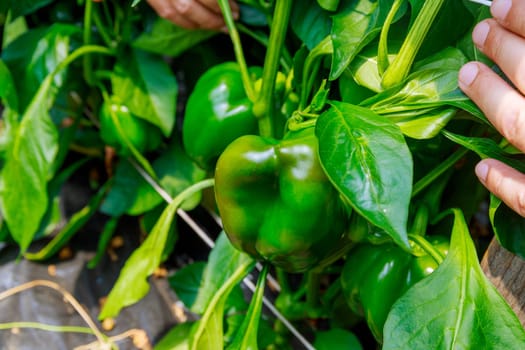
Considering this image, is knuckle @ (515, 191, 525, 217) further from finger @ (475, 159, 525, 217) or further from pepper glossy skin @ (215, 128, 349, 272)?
pepper glossy skin @ (215, 128, 349, 272)

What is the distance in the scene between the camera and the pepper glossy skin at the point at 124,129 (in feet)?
3.04

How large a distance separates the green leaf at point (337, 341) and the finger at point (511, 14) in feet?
1.50

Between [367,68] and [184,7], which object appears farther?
[184,7]

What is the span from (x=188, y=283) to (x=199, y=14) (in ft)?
1.27

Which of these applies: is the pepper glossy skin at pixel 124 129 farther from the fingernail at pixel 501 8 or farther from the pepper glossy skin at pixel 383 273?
the fingernail at pixel 501 8

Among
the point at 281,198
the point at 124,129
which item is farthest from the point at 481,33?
the point at 124,129

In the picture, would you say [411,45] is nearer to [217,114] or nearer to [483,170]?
[483,170]

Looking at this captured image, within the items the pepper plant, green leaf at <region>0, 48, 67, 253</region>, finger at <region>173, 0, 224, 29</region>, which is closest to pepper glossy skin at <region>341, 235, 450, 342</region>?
the pepper plant

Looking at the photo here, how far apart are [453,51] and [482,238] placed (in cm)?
61

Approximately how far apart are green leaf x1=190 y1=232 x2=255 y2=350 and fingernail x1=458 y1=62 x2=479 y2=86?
316mm

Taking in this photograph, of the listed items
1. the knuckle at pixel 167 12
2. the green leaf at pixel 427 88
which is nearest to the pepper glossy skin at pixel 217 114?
the knuckle at pixel 167 12

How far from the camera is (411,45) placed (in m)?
0.49

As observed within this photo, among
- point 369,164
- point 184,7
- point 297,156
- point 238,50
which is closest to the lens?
point 369,164

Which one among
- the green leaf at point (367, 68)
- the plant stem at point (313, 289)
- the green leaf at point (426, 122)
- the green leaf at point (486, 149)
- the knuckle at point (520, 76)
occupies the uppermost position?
the knuckle at point (520, 76)
